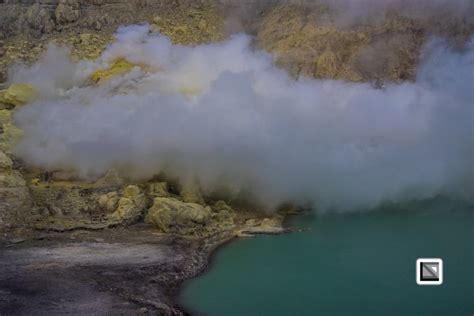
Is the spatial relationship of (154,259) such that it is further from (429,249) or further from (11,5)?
(11,5)

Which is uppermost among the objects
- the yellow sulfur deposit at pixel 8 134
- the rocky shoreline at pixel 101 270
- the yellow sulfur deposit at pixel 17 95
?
A: the yellow sulfur deposit at pixel 17 95

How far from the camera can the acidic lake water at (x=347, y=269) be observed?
21.0m

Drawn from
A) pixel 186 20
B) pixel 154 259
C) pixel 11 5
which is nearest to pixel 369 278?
pixel 154 259

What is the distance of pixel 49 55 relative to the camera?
3959cm

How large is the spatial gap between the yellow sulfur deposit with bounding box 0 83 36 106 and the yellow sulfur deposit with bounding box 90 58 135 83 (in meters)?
3.38

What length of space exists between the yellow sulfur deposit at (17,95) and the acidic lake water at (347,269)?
1520 cm

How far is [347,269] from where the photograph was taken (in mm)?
24328

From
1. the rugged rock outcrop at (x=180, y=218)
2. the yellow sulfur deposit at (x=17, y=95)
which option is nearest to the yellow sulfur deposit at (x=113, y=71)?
the yellow sulfur deposit at (x=17, y=95)

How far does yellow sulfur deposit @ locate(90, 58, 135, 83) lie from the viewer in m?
37.3

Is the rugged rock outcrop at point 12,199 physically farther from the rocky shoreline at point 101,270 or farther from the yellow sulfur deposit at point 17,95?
the yellow sulfur deposit at point 17,95

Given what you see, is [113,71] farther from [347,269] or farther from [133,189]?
[347,269]

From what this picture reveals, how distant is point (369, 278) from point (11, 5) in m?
28.0

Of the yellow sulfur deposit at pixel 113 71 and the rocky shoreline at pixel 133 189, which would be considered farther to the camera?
the yellow sulfur deposit at pixel 113 71

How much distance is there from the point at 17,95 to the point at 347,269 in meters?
20.3
